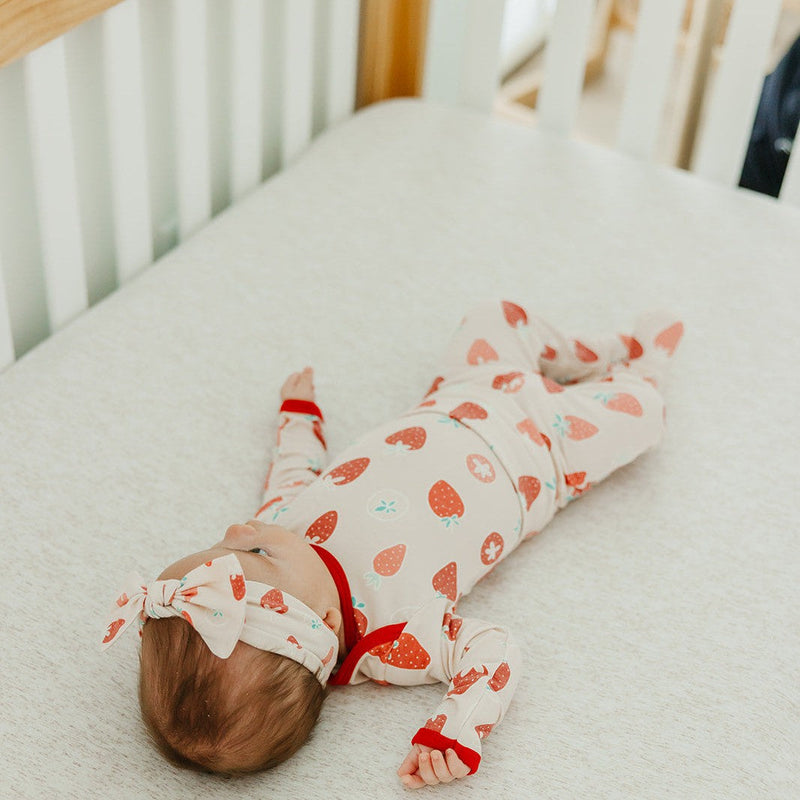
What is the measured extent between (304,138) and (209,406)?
62 cm

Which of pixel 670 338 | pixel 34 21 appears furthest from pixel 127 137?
pixel 670 338

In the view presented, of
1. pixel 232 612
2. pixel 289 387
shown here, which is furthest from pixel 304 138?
pixel 232 612

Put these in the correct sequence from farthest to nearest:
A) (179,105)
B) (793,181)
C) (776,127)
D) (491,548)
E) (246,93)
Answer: (776,127) → (793,181) → (246,93) → (179,105) → (491,548)

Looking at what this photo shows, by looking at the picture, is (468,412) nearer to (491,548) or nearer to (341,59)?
(491,548)

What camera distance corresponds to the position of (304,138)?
1.59 meters

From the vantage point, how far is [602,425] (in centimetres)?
110

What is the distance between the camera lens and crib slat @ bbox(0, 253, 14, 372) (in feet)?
3.59

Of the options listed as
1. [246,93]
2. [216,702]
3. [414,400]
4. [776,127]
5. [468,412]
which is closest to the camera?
[216,702]

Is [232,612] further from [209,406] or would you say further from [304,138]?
[304,138]

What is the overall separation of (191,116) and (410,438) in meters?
0.57

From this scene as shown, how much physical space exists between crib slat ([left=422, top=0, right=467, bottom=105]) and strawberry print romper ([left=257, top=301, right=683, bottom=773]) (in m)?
0.75

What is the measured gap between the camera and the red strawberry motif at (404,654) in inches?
34.0

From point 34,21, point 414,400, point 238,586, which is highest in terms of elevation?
point 34,21

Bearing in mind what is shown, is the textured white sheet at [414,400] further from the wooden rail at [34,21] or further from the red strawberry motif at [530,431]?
the wooden rail at [34,21]
